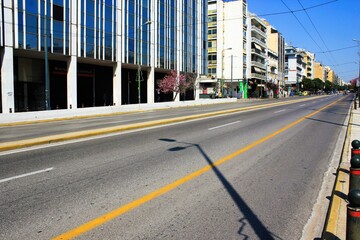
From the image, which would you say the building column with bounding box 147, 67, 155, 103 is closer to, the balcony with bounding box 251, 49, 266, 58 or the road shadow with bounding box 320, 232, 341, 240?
the road shadow with bounding box 320, 232, 341, 240

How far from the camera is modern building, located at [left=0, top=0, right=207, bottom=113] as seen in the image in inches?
1238

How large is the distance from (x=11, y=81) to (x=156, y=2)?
26840mm

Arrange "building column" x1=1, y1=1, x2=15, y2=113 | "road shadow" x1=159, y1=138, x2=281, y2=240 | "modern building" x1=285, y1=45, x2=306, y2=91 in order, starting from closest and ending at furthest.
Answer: "road shadow" x1=159, y1=138, x2=281, y2=240, "building column" x1=1, y1=1, x2=15, y2=113, "modern building" x1=285, y1=45, x2=306, y2=91

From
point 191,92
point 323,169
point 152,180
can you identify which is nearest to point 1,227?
point 152,180

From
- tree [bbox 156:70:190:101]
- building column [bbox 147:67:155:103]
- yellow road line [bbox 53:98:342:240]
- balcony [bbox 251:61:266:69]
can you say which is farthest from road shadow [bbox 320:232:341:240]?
balcony [bbox 251:61:266:69]

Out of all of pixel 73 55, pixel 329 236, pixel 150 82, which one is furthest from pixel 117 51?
pixel 329 236

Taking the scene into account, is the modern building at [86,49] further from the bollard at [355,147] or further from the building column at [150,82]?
the bollard at [355,147]

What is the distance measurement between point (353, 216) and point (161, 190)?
134 inches

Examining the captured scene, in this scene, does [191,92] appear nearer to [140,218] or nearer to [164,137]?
[164,137]

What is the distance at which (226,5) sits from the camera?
86.4 metres

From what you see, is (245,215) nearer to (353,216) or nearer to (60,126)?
(353,216)

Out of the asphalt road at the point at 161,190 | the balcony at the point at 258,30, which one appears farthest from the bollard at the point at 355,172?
the balcony at the point at 258,30

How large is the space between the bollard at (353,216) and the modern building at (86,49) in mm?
28092

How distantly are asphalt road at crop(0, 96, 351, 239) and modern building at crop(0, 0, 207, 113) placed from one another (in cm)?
2188
